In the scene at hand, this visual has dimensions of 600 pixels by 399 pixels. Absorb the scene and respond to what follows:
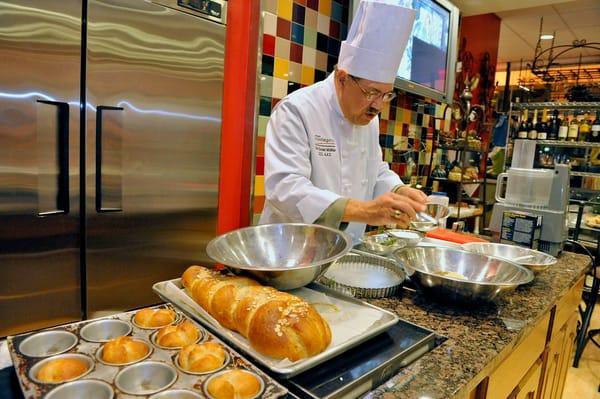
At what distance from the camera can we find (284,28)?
244cm

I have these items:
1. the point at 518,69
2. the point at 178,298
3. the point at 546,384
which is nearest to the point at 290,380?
the point at 178,298

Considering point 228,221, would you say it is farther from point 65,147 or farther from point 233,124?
point 65,147

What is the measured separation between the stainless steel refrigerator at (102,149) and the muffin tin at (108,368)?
123 cm

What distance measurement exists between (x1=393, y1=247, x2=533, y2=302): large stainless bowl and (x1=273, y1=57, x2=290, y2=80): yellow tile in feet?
4.89

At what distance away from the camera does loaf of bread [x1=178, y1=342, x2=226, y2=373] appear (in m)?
0.68

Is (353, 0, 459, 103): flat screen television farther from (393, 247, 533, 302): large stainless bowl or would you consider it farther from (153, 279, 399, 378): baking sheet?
(153, 279, 399, 378): baking sheet

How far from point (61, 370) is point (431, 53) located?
3.26m

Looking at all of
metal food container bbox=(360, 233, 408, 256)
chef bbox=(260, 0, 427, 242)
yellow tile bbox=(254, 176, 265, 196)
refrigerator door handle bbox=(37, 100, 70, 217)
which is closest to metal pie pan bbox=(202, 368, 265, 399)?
chef bbox=(260, 0, 427, 242)

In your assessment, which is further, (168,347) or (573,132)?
(573,132)

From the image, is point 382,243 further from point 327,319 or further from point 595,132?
point 595,132

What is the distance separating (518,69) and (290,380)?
392 inches

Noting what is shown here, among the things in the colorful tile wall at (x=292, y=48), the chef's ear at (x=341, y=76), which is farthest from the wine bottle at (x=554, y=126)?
the chef's ear at (x=341, y=76)

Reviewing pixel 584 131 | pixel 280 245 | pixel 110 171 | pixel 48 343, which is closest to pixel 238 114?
pixel 110 171

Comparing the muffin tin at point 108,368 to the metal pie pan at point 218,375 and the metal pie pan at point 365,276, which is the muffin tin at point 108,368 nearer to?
the metal pie pan at point 218,375
